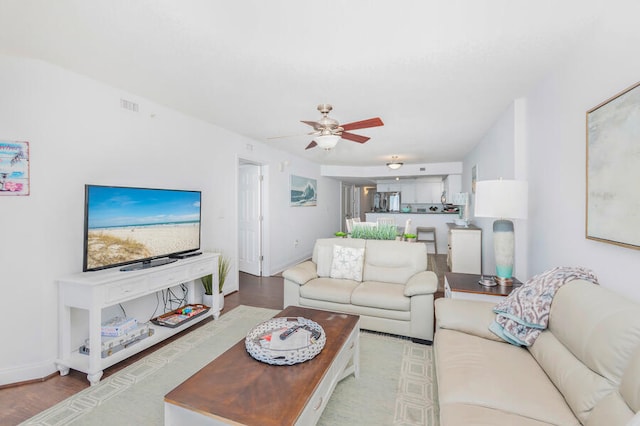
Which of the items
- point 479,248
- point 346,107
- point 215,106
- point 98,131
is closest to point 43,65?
point 98,131

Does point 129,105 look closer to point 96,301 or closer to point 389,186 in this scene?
point 96,301

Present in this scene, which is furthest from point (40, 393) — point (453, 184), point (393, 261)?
point (453, 184)

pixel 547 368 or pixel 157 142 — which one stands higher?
pixel 157 142

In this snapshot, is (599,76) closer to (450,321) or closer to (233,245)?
(450,321)

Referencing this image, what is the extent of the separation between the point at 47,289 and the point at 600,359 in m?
3.54

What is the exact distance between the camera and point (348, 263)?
136 inches

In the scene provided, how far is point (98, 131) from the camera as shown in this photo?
2611 millimetres

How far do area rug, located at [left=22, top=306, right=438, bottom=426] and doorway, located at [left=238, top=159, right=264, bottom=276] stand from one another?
2.51m

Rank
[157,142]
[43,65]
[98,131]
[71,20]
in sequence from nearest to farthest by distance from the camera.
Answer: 1. [71,20]
2. [43,65]
3. [98,131]
4. [157,142]

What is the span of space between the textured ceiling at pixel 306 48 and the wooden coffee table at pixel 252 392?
2.03m

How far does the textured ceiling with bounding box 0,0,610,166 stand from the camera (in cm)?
163

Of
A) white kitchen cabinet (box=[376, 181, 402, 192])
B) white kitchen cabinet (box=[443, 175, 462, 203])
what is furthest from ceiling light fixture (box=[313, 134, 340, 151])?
white kitchen cabinet (box=[376, 181, 402, 192])

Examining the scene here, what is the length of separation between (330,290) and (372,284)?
0.50m

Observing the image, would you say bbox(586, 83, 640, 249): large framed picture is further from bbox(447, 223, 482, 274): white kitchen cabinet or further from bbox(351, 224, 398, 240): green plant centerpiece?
bbox(447, 223, 482, 274): white kitchen cabinet
